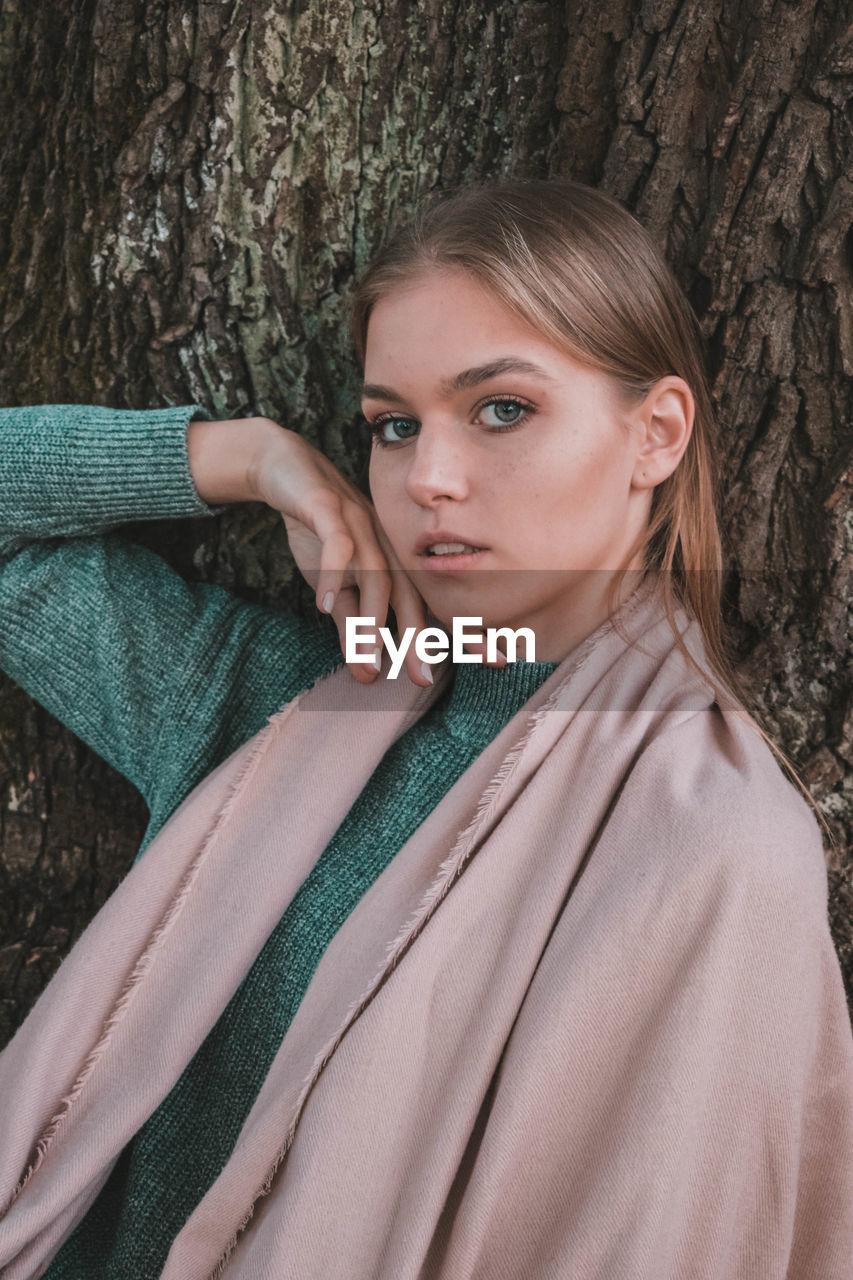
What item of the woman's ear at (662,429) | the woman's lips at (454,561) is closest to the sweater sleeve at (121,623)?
the woman's lips at (454,561)

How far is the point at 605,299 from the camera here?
154 centimetres

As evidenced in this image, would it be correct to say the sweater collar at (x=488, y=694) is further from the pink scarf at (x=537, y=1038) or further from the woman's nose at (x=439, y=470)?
the woman's nose at (x=439, y=470)

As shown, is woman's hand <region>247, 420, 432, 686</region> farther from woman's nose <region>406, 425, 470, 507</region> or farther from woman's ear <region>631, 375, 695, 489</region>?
woman's ear <region>631, 375, 695, 489</region>

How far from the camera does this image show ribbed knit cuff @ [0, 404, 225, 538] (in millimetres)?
1784

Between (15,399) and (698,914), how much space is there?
5.23 ft

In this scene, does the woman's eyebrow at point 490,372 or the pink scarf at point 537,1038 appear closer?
the pink scarf at point 537,1038

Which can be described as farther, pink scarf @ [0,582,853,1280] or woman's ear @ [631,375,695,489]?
woman's ear @ [631,375,695,489]

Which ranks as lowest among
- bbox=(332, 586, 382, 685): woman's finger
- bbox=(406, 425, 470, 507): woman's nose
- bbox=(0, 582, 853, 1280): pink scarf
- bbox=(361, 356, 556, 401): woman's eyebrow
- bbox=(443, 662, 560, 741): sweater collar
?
bbox=(0, 582, 853, 1280): pink scarf

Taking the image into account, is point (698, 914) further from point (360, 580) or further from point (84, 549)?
point (84, 549)

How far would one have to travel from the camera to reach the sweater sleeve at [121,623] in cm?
178

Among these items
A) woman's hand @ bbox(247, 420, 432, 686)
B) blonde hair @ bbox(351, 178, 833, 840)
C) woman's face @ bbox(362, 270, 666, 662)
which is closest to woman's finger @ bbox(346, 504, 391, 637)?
woman's hand @ bbox(247, 420, 432, 686)

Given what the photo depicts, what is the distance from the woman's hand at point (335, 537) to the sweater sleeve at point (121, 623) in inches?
5.9

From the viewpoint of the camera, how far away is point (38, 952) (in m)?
2.09

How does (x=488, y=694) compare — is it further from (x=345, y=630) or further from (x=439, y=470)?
(x=439, y=470)
